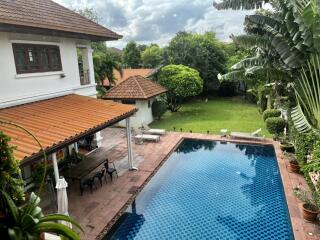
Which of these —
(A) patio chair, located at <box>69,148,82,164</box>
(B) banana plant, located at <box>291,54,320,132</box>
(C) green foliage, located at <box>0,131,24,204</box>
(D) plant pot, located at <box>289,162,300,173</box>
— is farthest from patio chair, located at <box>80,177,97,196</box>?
(D) plant pot, located at <box>289,162,300,173</box>

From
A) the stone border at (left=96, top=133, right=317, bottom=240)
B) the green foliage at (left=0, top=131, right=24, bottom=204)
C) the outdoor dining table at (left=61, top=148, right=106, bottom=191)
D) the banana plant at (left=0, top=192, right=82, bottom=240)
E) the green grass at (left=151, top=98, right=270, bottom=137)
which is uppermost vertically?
the green foliage at (left=0, top=131, right=24, bottom=204)

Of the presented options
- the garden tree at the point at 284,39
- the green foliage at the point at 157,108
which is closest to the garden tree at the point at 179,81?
the green foliage at the point at 157,108

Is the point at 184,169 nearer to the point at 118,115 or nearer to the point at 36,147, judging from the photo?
the point at 118,115

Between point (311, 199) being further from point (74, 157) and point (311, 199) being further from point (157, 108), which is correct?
point (157, 108)

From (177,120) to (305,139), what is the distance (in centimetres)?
1668

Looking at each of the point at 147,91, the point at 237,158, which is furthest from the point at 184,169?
the point at 147,91

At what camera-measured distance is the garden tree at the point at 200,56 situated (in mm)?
35969

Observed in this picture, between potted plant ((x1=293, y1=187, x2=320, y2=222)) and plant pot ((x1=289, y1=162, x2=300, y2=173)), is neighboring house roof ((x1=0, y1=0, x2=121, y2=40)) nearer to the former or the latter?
plant pot ((x1=289, y1=162, x2=300, y2=173))

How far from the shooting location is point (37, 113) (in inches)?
453

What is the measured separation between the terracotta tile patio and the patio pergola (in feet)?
4.91

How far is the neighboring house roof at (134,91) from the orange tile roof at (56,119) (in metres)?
9.84

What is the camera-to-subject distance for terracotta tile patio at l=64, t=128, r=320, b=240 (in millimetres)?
9953

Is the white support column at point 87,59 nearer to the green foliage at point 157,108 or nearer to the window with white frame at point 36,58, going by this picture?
the window with white frame at point 36,58

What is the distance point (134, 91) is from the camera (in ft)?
83.1
